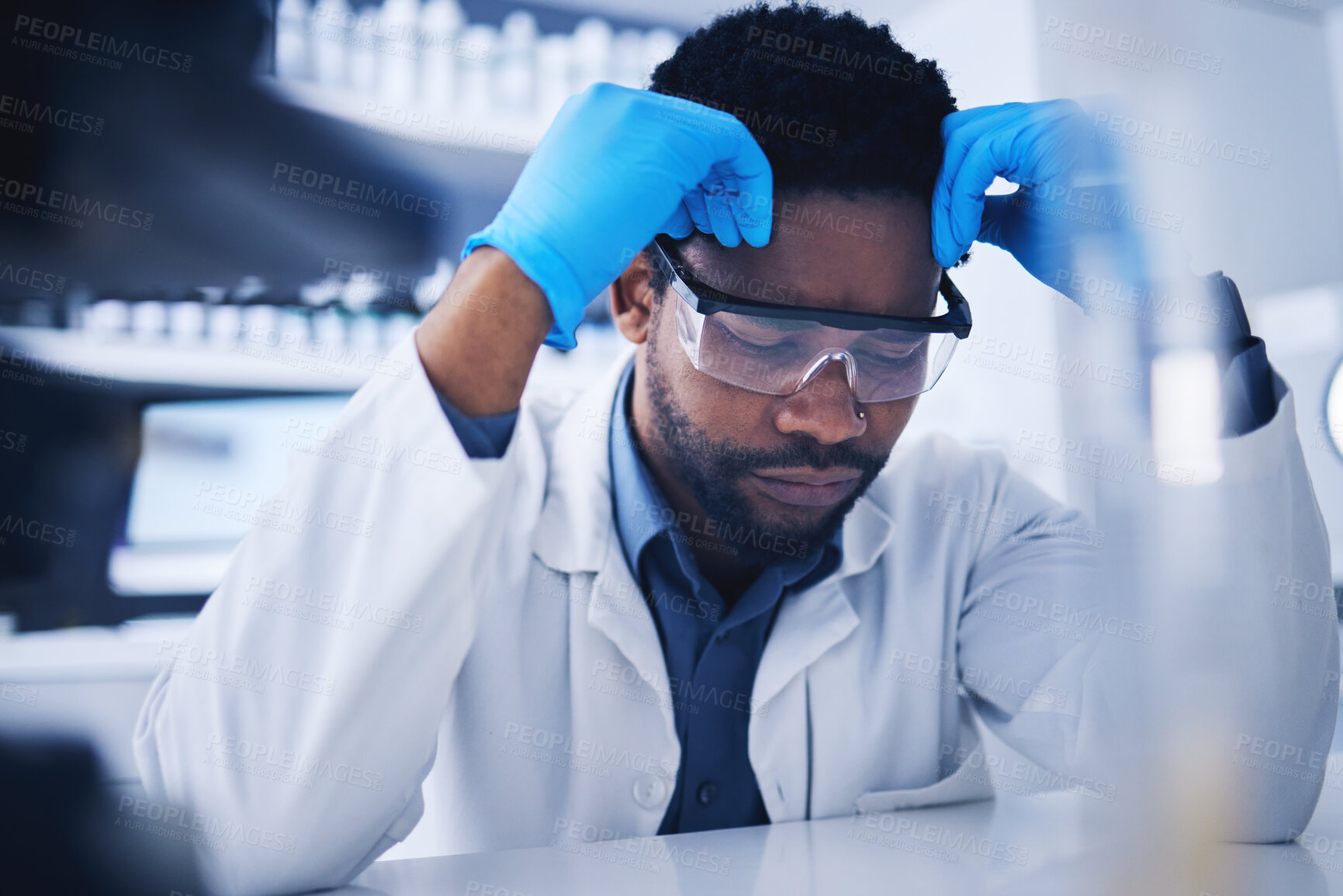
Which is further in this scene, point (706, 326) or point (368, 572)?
point (706, 326)

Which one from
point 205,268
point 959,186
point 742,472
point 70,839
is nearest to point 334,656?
point 742,472

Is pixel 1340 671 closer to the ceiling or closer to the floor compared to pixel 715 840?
closer to the ceiling

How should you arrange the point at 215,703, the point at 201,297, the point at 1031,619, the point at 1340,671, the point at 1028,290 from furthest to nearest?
the point at 1028,290
the point at 201,297
the point at 1031,619
the point at 1340,671
the point at 215,703

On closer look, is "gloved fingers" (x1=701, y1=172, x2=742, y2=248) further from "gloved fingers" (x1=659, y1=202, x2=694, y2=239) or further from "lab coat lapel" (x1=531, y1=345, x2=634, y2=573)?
"lab coat lapel" (x1=531, y1=345, x2=634, y2=573)

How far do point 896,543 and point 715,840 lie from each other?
0.56 metres

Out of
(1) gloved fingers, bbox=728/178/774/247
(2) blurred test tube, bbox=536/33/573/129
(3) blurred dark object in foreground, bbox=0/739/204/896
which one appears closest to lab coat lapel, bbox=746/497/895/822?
(1) gloved fingers, bbox=728/178/774/247

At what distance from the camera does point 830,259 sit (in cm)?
96

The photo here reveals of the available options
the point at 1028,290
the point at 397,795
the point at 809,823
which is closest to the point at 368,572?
the point at 397,795

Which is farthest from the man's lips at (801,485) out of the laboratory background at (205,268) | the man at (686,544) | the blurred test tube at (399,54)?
the blurred test tube at (399,54)

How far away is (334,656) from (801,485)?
0.59 m

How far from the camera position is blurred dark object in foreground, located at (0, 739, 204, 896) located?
0.82 metres

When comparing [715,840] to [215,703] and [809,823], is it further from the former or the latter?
[215,703]

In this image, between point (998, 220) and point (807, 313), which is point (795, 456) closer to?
point (807, 313)

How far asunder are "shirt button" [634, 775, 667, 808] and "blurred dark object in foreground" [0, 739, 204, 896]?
47 centimetres
